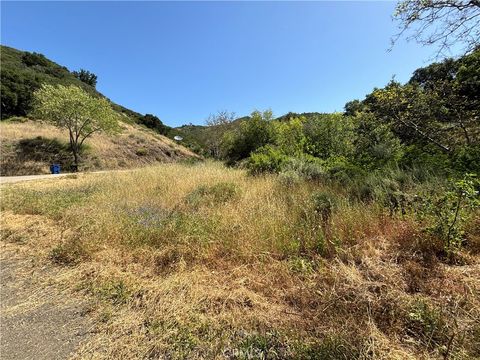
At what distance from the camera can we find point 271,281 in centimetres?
271

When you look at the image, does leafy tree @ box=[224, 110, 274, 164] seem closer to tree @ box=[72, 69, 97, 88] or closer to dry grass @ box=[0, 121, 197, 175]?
dry grass @ box=[0, 121, 197, 175]

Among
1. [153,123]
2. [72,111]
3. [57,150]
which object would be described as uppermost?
[153,123]

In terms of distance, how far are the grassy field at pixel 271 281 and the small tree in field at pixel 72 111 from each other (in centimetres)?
2077

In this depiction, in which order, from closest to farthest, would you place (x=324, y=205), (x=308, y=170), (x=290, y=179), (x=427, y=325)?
(x=427, y=325), (x=324, y=205), (x=290, y=179), (x=308, y=170)

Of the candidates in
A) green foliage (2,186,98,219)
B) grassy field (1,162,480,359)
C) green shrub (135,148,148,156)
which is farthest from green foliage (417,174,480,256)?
green shrub (135,148,148,156)

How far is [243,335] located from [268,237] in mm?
1440

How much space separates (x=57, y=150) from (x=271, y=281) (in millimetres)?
27881

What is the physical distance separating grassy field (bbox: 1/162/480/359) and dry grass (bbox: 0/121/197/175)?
21203 millimetres

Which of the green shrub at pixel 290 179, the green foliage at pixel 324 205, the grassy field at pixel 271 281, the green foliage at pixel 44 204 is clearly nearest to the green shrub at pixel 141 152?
the green foliage at pixel 44 204

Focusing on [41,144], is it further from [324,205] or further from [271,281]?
[271,281]

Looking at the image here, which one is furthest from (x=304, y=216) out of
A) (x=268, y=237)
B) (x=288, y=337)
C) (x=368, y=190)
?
(x=288, y=337)

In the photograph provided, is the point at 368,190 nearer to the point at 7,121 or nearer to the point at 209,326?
the point at 209,326

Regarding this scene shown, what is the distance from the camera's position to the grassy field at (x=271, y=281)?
1.90 meters

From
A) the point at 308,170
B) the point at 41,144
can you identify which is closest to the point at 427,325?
the point at 308,170
